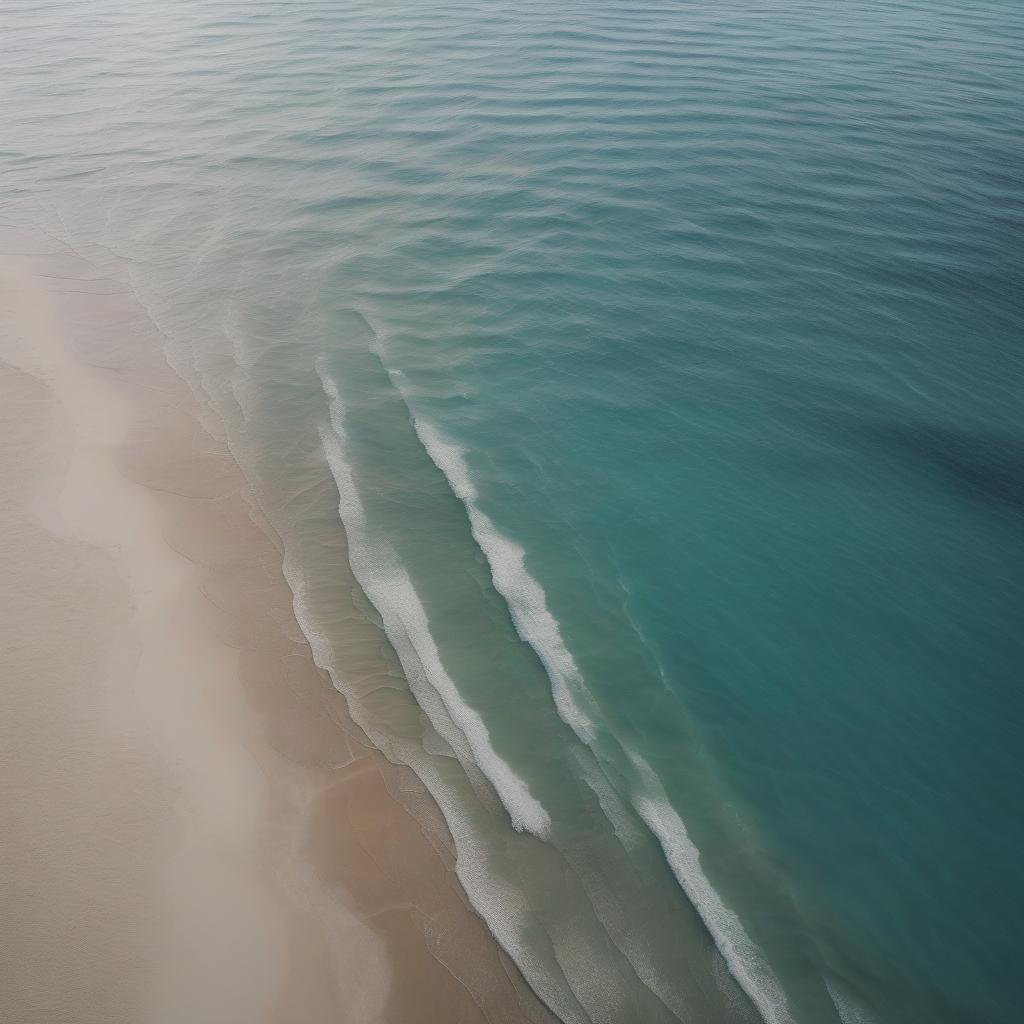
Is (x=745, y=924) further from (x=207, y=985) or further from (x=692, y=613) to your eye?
(x=207, y=985)

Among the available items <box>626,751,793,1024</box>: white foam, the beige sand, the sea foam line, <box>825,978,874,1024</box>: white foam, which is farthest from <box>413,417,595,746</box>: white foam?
<box>825,978,874,1024</box>: white foam

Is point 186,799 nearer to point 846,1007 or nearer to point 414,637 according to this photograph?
point 414,637

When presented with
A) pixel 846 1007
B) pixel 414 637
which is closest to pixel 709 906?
pixel 846 1007

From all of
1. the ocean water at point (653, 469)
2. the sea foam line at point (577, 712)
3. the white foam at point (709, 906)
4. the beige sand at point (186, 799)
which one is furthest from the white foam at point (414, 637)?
the white foam at point (709, 906)

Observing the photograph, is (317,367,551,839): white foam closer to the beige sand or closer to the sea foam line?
the beige sand

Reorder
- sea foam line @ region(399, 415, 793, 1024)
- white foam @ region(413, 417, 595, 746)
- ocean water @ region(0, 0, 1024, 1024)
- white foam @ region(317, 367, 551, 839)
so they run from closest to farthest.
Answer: sea foam line @ region(399, 415, 793, 1024)
ocean water @ region(0, 0, 1024, 1024)
white foam @ region(317, 367, 551, 839)
white foam @ region(413, 417, 595, 746)

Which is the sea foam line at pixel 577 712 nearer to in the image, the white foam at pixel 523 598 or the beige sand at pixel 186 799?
the white foam at pixel 523 598
